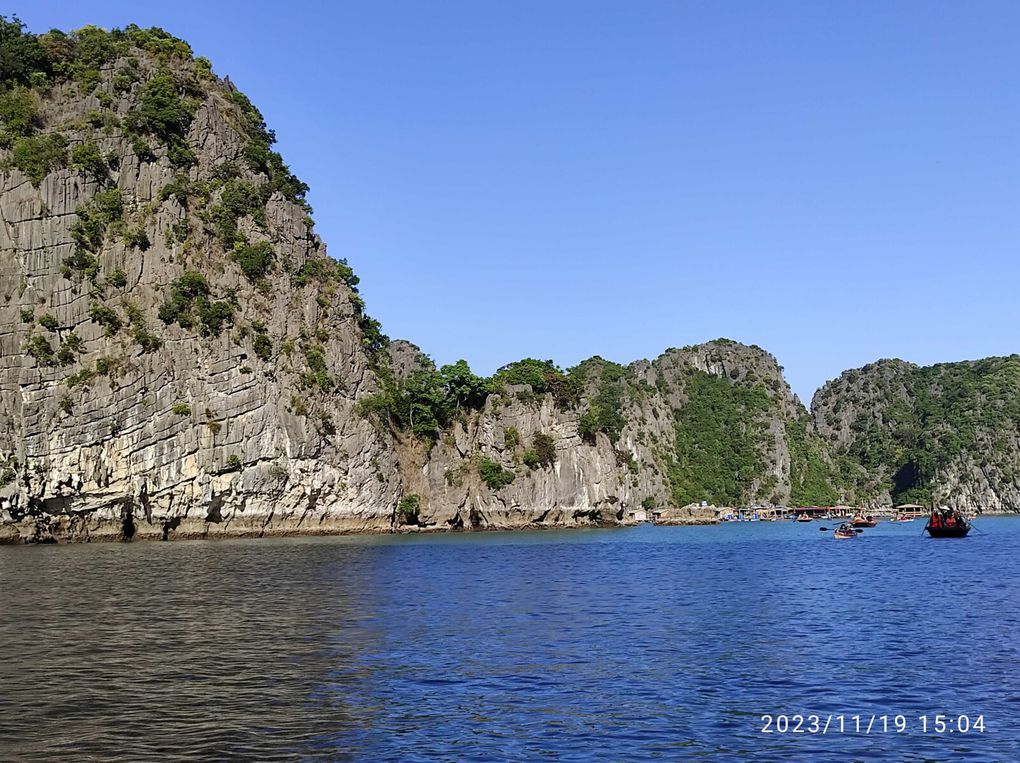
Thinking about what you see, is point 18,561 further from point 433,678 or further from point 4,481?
point 433,678

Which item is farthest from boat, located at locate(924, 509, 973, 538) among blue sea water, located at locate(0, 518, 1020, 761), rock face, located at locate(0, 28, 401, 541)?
rock face, located at locate(0, 28, 401, 541)

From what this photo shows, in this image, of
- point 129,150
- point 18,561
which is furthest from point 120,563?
point 129,150

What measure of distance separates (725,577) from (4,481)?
5618 cm

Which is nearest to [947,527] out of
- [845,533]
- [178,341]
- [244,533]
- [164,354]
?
[845,533]

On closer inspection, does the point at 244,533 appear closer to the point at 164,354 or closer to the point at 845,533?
the point at 164,354

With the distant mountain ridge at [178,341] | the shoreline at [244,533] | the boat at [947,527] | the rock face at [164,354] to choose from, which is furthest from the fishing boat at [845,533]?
the rock face at [164,354]

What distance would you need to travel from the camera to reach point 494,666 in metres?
24.0

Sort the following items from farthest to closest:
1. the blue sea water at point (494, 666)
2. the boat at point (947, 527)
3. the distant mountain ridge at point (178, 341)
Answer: the boat at point (947, 527)
the distant mountain ridge at point (178, 341)
the blue sea water at point (494, 666)

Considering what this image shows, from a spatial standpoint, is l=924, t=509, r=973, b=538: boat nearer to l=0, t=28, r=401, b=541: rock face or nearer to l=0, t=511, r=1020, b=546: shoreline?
l=0, t=511, r=1020, b=546: shoreline

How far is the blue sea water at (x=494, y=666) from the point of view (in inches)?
671

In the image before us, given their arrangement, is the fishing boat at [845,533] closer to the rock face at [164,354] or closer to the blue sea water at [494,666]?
the rock face at [164,354]

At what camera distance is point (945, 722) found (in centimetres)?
1845

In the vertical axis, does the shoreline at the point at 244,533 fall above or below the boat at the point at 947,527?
above

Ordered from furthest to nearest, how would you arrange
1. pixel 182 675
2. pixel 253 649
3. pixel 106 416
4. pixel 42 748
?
pixel 106 416, pixel 253 649, pixel 182 675, pixel 42 748
